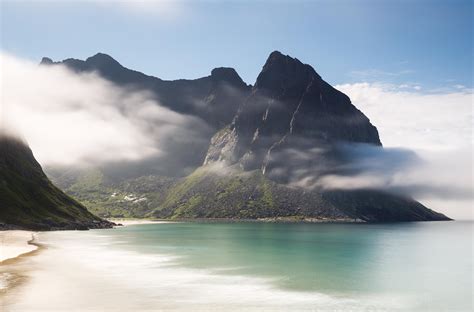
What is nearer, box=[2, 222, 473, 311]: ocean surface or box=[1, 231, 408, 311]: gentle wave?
box=[1, 231, 408, 311]: gentle wave

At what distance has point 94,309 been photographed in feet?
142

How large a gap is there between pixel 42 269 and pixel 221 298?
3595cm

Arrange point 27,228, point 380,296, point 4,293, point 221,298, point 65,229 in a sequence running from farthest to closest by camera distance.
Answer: point 65,229
point 27,228
point 380,296
point 221,298
point 4,293

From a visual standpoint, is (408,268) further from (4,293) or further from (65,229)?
(65,229)

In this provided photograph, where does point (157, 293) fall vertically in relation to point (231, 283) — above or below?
above

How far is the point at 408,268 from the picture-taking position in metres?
91.0

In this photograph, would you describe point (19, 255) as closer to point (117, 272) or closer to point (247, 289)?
point (117, 272)

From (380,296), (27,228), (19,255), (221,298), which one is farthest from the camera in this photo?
(27,228)

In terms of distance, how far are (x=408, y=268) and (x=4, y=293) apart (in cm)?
7855

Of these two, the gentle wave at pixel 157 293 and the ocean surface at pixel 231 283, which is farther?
the ocean surface at pixel 231 283

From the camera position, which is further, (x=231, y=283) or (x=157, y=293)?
(x=231, y=283)

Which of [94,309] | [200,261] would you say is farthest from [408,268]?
[94,309]

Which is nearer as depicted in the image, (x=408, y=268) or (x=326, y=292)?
(x=326, y=292)

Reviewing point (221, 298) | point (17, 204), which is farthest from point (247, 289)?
point (17, 204)
